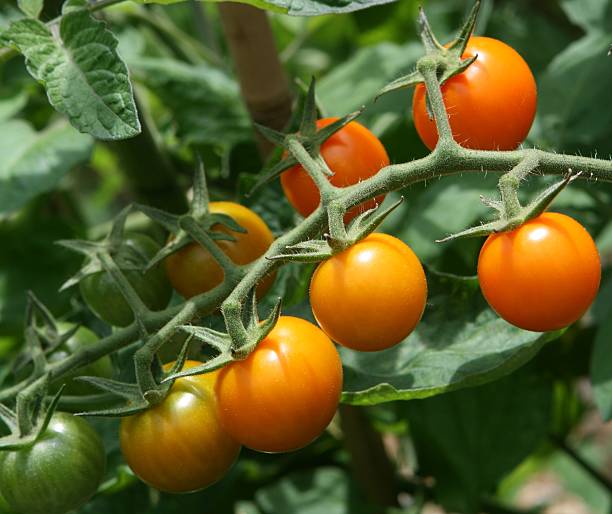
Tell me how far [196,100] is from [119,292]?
0.57 m

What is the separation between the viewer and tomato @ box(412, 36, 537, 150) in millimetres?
845

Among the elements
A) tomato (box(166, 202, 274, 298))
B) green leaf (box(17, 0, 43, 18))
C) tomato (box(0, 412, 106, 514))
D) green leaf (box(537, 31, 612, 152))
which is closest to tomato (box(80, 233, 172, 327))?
tomato (box(166, 202, 274, 298))

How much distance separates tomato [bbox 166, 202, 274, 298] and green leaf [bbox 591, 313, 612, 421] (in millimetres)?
373

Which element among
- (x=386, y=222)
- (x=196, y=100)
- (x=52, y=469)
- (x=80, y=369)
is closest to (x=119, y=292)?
(x=80, y=369)

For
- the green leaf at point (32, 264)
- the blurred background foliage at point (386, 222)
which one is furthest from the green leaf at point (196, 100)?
the green leaf at point (32, 264)

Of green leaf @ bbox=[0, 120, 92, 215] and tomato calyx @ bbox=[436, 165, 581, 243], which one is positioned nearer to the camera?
tomato calyx @ bbox=[436, 165, 581, 243]

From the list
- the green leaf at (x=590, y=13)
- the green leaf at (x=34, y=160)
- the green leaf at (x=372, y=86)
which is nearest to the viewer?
the green leaf at (x=34, y=160)

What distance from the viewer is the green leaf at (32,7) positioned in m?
0.86

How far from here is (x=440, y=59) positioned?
835 mm

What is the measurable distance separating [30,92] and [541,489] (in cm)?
243

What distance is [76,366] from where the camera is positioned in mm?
843

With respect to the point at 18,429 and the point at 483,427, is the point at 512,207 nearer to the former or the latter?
the point at 18,429

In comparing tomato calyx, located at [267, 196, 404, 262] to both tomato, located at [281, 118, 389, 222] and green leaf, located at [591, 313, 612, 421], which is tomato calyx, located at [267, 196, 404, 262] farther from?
green leaf, located at [591, 313, 612, 421]

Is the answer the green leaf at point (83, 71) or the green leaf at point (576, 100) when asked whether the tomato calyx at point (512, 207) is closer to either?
the green leaf at point (83, 71)
